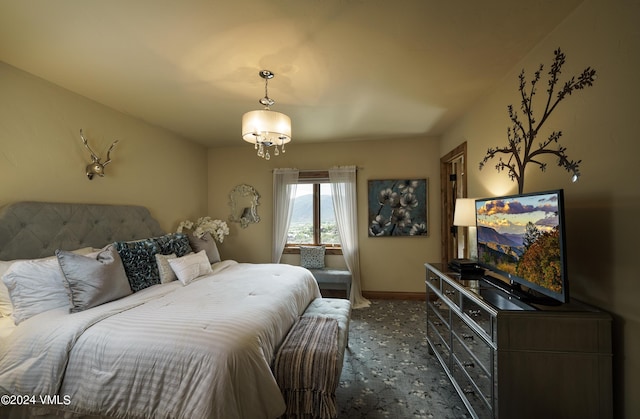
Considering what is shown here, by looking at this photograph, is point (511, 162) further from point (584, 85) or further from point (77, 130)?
point (77, 130)

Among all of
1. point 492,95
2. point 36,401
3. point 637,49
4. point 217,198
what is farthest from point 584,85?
point 217,198

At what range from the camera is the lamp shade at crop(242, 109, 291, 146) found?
2.01m

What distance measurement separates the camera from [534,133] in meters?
1.80

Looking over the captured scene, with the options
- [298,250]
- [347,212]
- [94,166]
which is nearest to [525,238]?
[347,212]

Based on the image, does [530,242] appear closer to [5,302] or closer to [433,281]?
A: [433,281]

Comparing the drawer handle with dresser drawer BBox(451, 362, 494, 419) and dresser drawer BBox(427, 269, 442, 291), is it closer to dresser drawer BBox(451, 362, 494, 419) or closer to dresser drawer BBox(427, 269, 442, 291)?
dresser drawer BBox(451, 362, 494, 419)

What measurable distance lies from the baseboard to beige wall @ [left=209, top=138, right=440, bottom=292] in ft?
0.21

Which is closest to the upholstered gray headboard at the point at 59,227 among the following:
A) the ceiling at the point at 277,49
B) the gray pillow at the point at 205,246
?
the gray pillow at the point at 205,246

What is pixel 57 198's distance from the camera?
226 centimetres

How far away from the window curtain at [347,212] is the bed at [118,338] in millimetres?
1907

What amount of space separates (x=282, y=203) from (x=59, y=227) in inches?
102

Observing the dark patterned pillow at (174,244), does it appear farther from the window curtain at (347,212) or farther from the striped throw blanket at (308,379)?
the window curtain at (347,212)

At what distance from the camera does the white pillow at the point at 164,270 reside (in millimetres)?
2439

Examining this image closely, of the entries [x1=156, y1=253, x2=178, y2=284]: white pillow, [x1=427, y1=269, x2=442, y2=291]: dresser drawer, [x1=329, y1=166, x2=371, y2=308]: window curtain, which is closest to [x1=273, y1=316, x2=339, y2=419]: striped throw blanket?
[x1=427, y1=269, x2=442, y2=291]: dresser drawer
